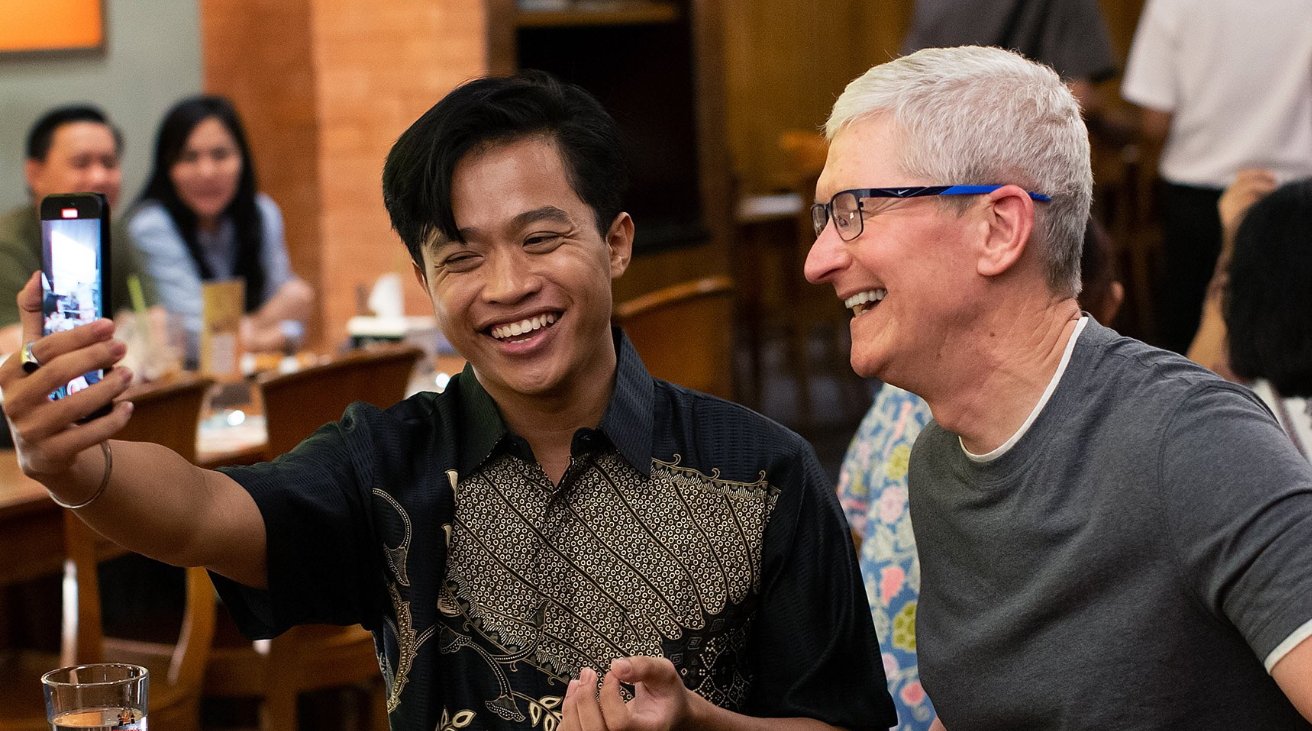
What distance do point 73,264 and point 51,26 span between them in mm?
4667

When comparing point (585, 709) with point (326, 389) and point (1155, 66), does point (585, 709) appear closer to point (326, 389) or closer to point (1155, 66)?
point (326, 389)

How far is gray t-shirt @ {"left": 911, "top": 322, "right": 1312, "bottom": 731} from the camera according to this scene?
1.29 m

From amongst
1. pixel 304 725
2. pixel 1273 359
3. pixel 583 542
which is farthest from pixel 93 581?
pixel 1273 359

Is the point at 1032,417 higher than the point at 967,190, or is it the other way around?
the point at 967,190

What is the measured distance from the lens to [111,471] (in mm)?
1330

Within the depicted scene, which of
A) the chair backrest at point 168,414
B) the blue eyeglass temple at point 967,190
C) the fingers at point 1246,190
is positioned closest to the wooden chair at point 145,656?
the chair backrest at point 168,414

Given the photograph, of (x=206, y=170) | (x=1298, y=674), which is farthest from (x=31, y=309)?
(x=206, y=170)

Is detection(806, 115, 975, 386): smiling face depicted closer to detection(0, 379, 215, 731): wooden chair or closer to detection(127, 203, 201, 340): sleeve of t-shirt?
detection(0, 379, 215, 731): wooden chair

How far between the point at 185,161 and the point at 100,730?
3.40m

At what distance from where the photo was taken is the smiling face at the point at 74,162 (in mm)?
4219

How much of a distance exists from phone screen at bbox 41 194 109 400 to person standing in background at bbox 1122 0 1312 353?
4118mm

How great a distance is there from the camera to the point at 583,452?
1627 mm

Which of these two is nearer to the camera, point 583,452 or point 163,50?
point 583,452

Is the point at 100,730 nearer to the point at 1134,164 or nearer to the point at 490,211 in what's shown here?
the point at 490,211
